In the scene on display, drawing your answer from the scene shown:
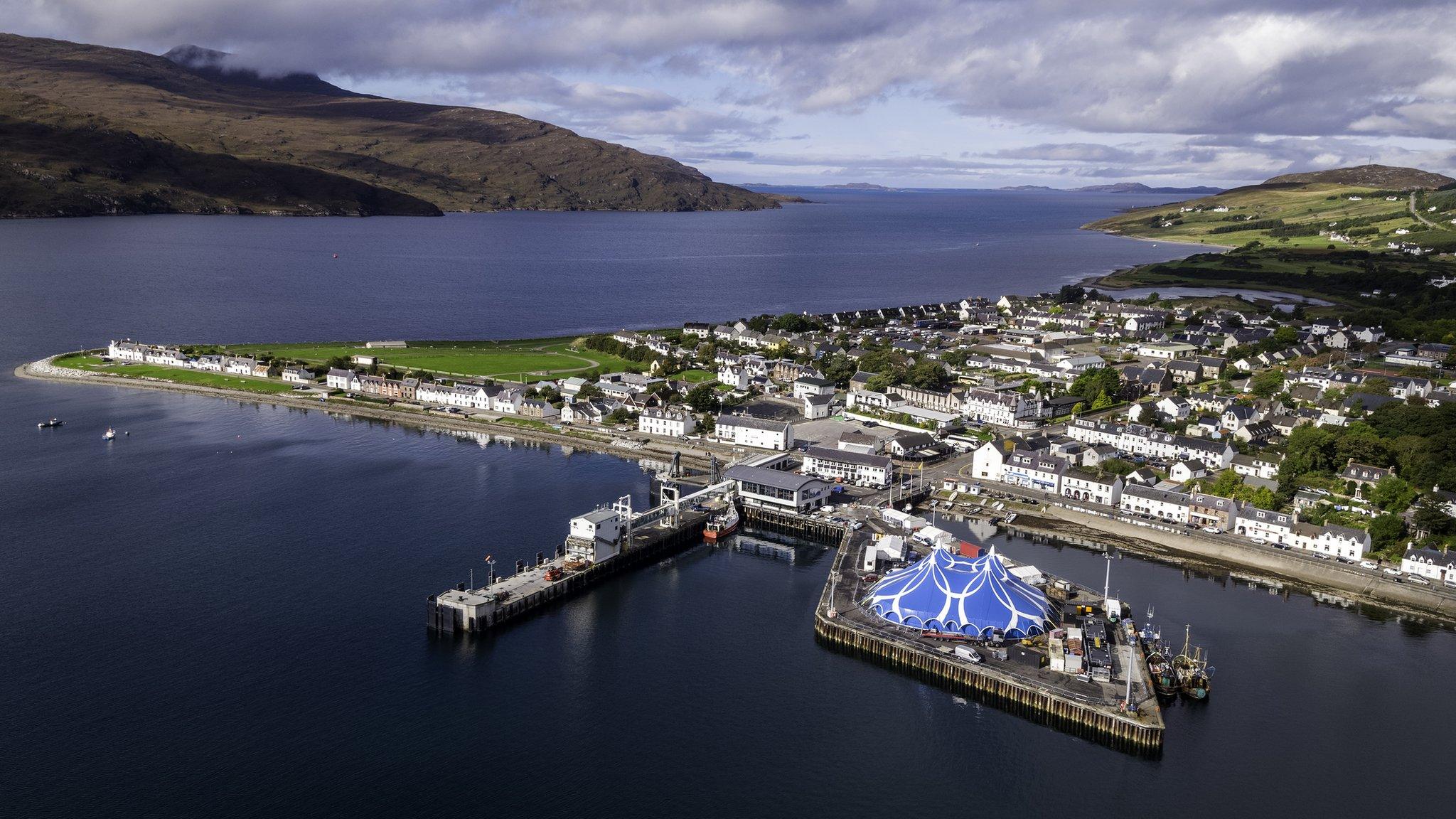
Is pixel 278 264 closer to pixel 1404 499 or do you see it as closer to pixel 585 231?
pixel 585 231

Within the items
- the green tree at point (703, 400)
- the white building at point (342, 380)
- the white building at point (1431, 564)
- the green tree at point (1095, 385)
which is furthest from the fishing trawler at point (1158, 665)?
the white building at point (342, 380)

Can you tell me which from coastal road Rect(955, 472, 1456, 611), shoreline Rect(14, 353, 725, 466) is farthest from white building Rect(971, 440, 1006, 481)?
shoreline Rect(14, 353, 725, 466)

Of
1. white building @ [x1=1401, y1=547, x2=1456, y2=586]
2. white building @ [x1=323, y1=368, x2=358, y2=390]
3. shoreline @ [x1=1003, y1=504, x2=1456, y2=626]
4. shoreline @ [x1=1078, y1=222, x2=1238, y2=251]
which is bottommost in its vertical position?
shoreline @ [x1=1003, y1=504, x2=1456, y2=626]

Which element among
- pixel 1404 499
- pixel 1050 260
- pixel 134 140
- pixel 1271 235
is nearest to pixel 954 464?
pixel 1404 499

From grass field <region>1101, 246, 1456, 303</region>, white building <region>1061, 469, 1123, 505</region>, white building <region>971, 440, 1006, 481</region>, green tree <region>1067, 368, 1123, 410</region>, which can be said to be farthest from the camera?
grass field <region>1101, 246, 1456, 303</region>

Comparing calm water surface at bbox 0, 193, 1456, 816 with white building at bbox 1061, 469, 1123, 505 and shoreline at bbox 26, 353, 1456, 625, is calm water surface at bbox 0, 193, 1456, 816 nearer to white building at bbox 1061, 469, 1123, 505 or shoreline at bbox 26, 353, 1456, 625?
shoreline at bbox 26, 353, 1456, 625

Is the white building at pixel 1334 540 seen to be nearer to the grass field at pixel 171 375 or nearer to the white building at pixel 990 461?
the white building at pixel 990 461
